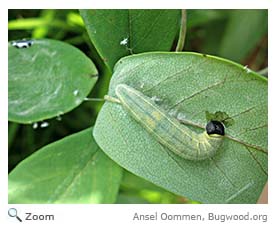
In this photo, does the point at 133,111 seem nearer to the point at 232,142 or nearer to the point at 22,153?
the point at 232,142

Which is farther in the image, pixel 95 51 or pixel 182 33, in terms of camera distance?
pixel 95 51

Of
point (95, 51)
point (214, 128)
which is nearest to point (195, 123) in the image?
point (214, 128)

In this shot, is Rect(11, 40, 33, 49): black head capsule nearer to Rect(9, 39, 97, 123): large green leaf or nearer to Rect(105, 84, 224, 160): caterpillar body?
Rect(9, 39, 97, 123): large green leaf

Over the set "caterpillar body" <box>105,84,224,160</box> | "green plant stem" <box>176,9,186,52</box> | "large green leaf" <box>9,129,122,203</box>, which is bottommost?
"large green leaf" <box>9,129,122,203</box>
